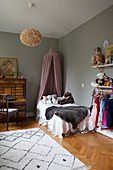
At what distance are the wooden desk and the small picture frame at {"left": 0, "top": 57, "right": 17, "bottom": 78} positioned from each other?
272 mm

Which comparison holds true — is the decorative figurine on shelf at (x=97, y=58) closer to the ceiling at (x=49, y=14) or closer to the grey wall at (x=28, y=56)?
the ceiling at (x=49, y=14)

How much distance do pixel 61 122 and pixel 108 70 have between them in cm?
156

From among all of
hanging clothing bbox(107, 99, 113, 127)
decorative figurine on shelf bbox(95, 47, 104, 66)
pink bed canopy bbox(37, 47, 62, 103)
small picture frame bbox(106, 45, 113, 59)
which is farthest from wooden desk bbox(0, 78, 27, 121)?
small picture frame bbox(106, 45, 113, 59)

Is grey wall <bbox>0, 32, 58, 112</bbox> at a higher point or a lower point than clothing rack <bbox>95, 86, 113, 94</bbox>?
higher

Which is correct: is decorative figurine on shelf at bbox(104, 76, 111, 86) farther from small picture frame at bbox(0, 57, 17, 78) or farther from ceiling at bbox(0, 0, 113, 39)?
small picture frame at bbox(0, 57, 17, 78)

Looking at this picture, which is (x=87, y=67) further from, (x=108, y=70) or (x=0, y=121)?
(x=0, y=121)

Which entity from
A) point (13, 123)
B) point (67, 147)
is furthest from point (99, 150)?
point (13, 123)

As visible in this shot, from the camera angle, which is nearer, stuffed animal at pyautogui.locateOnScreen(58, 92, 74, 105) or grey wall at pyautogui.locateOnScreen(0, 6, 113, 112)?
grey wall at pyautogui.locateOnScreen(0, 6, 113, 112)

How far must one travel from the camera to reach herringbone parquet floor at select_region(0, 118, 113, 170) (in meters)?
2.43

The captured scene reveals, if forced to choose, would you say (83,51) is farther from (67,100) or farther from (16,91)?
(16,91)

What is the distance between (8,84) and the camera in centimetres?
504

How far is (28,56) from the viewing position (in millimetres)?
5430

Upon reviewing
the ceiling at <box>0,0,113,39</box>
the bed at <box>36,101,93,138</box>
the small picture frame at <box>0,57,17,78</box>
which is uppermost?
the ceiling at <box>0,0,113,39</box>

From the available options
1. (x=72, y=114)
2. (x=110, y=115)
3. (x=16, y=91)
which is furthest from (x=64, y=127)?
(x=16, y=91)
